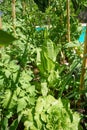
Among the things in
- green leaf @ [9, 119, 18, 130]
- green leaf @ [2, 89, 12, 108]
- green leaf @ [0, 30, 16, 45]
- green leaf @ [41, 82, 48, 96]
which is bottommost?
green leaf @ [0, 30, 16, 45]

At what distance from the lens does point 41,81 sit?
205cm

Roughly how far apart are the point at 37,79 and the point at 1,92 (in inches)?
30.4

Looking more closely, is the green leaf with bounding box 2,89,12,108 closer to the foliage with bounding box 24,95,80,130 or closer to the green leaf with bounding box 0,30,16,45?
the foliage with bounding box 24,95,80,130

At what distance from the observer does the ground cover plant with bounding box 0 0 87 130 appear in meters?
1.60

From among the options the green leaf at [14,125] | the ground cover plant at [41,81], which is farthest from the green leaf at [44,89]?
the green leaf at [14,125]

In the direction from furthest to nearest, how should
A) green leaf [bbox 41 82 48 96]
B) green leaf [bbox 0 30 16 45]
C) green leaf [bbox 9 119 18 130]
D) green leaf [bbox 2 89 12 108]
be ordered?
green leaf [bbox 41 82 48 96]
green leaf [bbox 9 119 18 130]
green leaf [bbox 2 89 12 108]
green leaf [bbox 0 30 16 45]

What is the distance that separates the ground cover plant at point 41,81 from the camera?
1600 millimetres

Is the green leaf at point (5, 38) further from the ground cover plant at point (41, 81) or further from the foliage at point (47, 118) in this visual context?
the foliage at point (47, 118)

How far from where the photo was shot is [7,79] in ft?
5.21

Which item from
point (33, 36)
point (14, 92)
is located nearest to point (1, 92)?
point (14, 92)

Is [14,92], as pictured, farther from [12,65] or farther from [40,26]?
[40,26]

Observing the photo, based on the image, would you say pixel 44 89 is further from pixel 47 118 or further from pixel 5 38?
pixel 5 38

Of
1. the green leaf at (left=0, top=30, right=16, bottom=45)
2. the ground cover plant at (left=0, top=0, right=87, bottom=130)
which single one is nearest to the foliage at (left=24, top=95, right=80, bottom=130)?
the ground cover plant at (left=0, top=0, right=87, bottom=130)

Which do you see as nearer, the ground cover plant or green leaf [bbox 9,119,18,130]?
the ground cover plant
